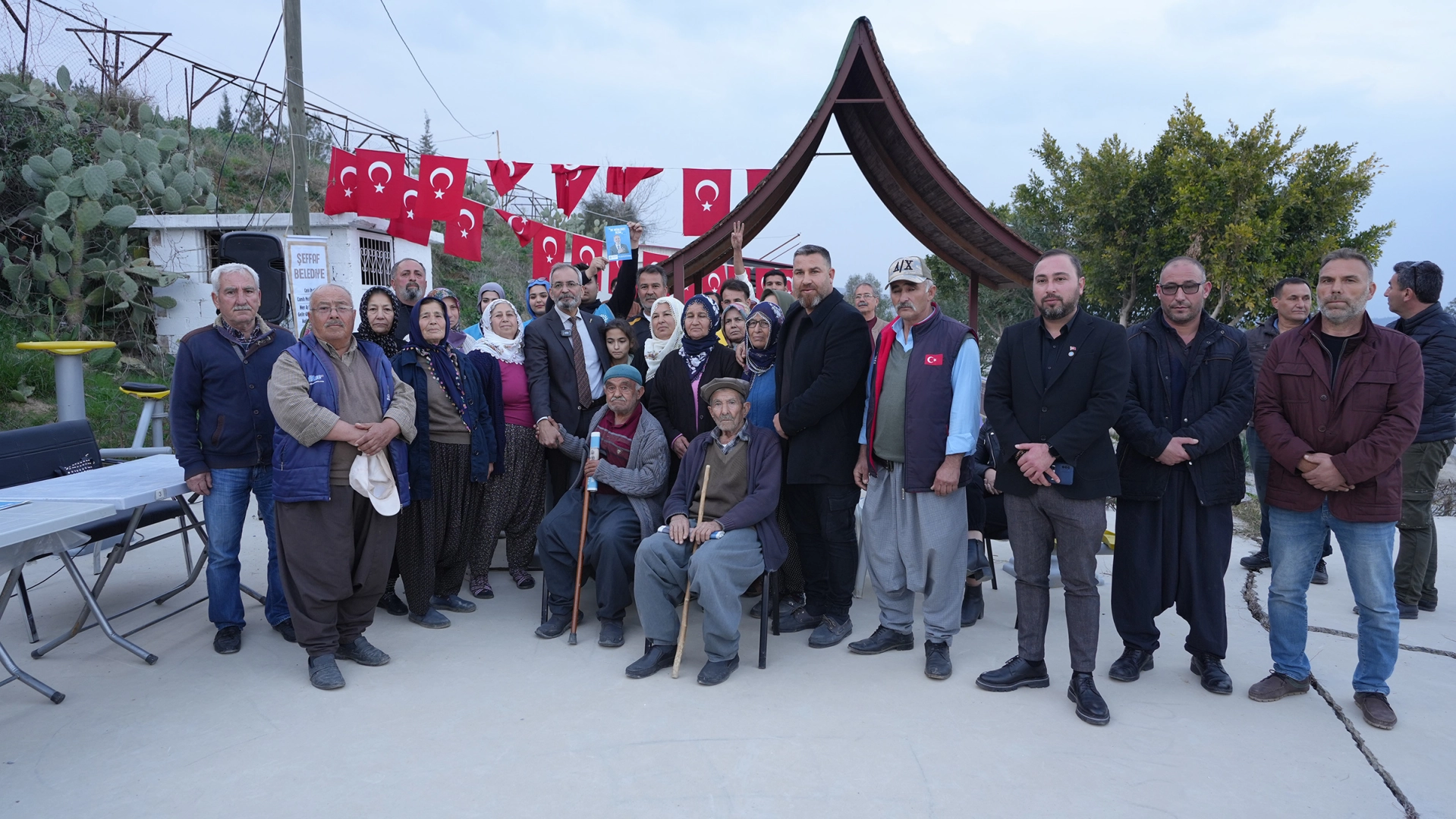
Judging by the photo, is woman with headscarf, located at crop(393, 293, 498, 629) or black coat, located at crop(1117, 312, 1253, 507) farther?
woman with headscarf, located at crop(393, 293, 498, 629)

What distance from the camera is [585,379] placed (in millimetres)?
4941

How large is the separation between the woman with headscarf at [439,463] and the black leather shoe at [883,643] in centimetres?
225

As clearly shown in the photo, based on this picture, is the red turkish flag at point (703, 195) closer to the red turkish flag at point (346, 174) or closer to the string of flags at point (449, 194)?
the string of flags at point (449, 194)

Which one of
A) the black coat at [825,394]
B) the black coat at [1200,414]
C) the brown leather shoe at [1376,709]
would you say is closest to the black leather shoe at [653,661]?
the black coat at [825,394]

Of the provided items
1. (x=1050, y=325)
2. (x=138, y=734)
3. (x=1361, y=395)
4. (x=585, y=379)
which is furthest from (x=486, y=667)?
(x=1361, y=395)

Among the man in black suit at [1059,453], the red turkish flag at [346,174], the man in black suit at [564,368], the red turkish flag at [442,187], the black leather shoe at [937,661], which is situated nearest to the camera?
the man in black suit at [1059,453]

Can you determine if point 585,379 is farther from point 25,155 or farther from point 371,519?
point 25,155

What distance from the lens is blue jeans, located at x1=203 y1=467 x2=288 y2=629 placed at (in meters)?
3.99

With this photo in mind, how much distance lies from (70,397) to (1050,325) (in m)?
6.74

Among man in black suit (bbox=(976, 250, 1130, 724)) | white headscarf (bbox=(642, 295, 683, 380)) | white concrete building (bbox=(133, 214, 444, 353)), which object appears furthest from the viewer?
white concrete building (bbox=(133, 214, 444, 353))

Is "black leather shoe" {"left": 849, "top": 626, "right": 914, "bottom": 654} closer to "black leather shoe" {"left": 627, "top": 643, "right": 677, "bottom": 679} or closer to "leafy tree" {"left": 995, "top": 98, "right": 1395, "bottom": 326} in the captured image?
"black leather shoe" {"left": 627, "top": 643, "right": 677, "bottom": 679}

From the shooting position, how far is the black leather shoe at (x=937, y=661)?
3701 millimetres

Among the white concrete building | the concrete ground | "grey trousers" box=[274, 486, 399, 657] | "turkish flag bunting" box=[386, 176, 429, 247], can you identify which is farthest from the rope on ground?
the white concrete building

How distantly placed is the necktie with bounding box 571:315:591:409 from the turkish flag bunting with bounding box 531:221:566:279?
14.0ft
